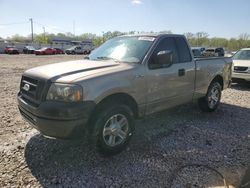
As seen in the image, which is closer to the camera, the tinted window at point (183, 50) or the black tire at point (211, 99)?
the tinted window at point (183, 50)

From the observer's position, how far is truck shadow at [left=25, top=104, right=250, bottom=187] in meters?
3.38

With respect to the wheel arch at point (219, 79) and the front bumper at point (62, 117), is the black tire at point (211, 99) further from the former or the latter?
the front bumper at point (62, 117)

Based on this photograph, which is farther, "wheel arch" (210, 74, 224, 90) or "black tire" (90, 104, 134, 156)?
"wheel arch" (210, 74, 224, 90)

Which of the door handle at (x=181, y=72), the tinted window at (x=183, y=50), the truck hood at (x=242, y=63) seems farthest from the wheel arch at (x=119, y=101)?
the truck hood at (x=242, y=63)

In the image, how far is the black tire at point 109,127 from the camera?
366 cm

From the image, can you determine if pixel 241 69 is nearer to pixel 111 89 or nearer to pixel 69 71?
pixel 111 89

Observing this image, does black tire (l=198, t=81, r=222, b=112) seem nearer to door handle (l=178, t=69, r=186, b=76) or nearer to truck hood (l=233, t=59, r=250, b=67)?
door handle (l=178, t=69, r=186, b=76)

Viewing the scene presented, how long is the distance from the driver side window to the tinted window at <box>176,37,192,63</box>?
0.47 feet

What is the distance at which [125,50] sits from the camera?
4.71 meters

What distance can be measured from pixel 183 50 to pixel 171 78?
35.1 inches

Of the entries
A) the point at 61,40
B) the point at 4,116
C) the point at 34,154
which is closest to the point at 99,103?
the point at 34,154

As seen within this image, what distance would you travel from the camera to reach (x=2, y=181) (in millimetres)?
3279

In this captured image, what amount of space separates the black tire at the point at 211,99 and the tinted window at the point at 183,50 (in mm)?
1405

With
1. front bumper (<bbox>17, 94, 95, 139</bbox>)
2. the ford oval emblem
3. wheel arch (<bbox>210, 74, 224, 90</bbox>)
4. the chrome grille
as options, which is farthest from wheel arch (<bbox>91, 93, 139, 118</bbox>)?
wheel arch (<bbox>210, 74, 224, 90</bbox>)
